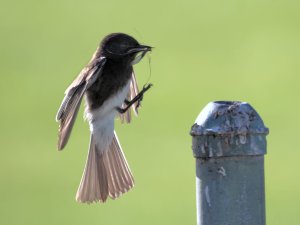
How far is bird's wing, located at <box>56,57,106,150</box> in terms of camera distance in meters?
6.05

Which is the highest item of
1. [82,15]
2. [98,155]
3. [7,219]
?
[82,15]

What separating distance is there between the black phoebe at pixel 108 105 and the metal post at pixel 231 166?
2.33m

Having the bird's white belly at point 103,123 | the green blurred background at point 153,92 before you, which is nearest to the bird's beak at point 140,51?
the bird's white belly at point 103,123

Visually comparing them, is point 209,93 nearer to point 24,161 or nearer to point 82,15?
point 24,161

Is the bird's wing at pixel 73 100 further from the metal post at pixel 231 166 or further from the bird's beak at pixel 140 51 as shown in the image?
the metal post at pixel 231 166

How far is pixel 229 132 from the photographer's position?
412 cm

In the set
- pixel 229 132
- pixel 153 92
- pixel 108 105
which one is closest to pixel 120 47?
pixel 108 105

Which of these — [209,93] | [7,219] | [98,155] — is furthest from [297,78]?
[98,155]

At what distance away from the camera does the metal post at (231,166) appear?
162 inches

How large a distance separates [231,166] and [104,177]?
266cm

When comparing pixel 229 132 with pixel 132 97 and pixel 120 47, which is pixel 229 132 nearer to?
pixel 120 47

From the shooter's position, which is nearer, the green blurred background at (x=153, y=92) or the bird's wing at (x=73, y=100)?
the bird's wing at (x=73, y=100)

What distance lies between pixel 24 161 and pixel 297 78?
403 centimetres

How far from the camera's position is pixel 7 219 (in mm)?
10789
